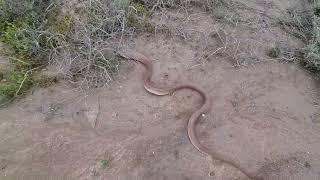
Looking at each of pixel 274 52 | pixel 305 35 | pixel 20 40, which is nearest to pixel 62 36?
pixel 20 40

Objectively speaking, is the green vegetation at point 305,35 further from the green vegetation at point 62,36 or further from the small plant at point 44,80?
the small plant at point 44,80

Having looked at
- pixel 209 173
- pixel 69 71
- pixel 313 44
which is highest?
pixel 313 44

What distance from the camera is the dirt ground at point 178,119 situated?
483 centimetres

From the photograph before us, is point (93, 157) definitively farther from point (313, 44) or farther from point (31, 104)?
point (313, 44)

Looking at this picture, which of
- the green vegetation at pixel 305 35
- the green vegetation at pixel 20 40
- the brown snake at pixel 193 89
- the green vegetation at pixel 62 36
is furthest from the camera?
the green vegetation at pixel 305 35

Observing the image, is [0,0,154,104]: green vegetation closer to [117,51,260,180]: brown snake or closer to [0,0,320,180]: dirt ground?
[0,0,320,180]: dirt ground

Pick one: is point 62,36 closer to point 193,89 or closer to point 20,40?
point 20,40

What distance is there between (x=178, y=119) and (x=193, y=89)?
541mm

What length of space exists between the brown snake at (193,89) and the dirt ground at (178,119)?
7 cm

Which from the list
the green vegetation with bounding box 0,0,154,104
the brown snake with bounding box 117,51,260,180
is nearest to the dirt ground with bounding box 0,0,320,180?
the brown snake with bounding box 117,51,260,180

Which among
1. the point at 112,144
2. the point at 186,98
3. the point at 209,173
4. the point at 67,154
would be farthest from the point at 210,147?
the point at 67,154

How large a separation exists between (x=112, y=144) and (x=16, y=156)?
1160 mm

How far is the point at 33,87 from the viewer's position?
5.52 meters

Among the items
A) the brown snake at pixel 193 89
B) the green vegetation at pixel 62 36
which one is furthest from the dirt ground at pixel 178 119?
the green vegetation at pixel 62 36
